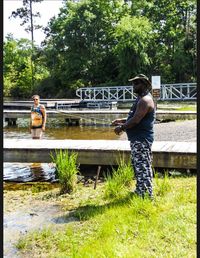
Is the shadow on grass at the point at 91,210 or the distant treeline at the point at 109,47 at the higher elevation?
the distant treeline at the point at 109,47

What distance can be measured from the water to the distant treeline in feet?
49.2

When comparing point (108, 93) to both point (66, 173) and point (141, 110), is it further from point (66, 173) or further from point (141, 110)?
point (141, 110)

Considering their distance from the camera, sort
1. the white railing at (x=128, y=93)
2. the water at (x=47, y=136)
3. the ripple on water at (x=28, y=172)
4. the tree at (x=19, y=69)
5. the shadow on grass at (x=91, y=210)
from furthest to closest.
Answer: the tree at (x=19, y=69) < the white railing at (x=128, y=93) < the water at (x=47, y=136) < the ripple on water at (x=28, y=172) < the shadow on grass at (x=91, y=210)

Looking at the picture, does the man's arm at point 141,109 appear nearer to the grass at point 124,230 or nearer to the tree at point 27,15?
the grass at point 124,230

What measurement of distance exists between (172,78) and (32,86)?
1492cm

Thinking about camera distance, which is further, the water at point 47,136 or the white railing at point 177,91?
the white railing at point 177,91

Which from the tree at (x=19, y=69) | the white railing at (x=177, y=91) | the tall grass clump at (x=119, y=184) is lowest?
the tall grass clump at (x=119, y=184)

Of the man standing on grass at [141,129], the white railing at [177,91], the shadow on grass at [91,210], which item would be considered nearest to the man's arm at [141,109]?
the man standing on grass at [141,129]

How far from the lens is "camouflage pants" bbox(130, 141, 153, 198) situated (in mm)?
4300

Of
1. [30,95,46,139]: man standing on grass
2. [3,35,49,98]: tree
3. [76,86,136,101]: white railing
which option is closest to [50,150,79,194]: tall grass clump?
[30,95,46,139]: man standing on grass

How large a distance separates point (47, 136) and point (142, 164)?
10359 millimetres

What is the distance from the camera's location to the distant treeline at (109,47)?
105 feet

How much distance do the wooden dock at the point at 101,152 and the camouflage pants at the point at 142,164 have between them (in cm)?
201

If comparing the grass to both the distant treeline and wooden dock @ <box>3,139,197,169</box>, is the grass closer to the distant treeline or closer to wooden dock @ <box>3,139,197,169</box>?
wooden dock @ <box>3,139,197,169</box>
